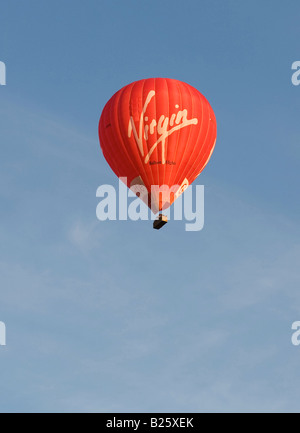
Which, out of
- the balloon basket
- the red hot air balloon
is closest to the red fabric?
the red hot air balloon

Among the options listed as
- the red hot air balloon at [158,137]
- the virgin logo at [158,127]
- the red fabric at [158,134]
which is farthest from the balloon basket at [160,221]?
the virgin logo at [158,127]

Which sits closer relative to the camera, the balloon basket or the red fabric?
the balloon basket

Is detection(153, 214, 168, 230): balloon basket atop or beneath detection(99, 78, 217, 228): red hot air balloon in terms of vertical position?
beneath

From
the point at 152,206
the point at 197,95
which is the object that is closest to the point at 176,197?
the point at 152,206

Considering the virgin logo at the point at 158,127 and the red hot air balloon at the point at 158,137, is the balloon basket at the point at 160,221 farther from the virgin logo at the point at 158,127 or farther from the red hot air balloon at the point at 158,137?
the virgin logo at the point at 158,127

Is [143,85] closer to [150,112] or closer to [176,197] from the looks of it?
[150,112]

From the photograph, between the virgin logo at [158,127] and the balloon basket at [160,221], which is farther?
the virgin logo at [158,127]

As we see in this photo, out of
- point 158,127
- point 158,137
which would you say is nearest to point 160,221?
point 158,137

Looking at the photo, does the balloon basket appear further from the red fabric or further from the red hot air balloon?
the red fabric
